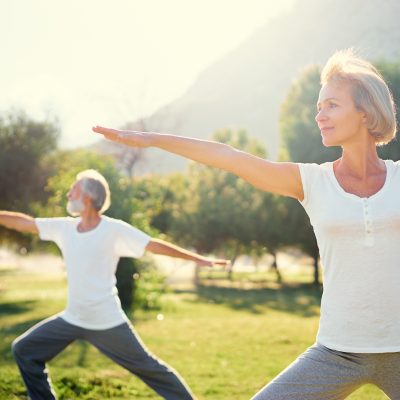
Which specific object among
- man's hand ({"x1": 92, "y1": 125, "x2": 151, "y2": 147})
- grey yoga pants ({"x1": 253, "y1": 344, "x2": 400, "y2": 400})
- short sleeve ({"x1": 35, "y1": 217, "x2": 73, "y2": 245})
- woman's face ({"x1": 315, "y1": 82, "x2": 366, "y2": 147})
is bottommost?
grey yoga pants ({"x1": 253, "y1": 344, "x2": 400, "y2": 400})

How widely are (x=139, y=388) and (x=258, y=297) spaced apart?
2272cm

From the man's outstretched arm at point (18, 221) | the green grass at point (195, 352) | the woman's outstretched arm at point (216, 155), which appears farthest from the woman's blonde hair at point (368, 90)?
the green grass at point (195, 352)

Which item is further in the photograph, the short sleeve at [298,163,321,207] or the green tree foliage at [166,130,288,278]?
the green tree foliage at [166,130,288,278]

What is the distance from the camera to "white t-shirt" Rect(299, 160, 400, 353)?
10.8ft

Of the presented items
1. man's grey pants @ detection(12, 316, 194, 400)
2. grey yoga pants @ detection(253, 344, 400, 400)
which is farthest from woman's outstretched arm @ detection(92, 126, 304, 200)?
man's grey pants @ detection(12, 316, 194, 400)

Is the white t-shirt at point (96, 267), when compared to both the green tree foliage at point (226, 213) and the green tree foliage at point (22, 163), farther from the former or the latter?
the green tree foliage at point (226, 213)

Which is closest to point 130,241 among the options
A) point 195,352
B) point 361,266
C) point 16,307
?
point 361,266

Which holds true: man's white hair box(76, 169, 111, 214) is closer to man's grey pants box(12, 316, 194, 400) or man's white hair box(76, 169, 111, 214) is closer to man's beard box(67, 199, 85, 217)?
man's beard box(67, 199, 85, 217)

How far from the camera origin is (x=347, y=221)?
329 centimetres

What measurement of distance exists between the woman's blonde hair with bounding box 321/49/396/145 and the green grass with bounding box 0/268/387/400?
5.67 metres

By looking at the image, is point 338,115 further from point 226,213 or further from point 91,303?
point 226,213

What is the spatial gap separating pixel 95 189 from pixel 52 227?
0.56 metres

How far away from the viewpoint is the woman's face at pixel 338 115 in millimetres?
3459

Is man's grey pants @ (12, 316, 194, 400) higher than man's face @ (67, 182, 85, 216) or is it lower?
lower
